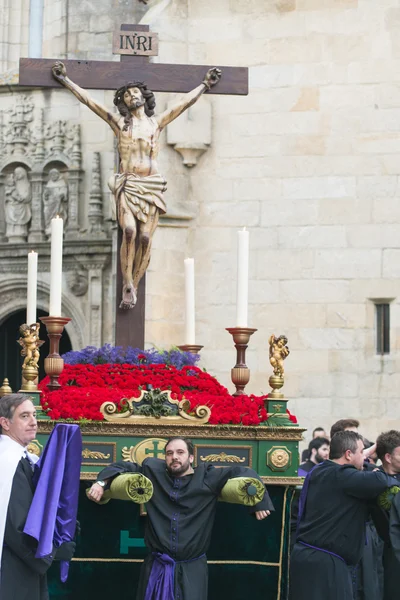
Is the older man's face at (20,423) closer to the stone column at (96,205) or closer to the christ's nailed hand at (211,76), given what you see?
the christ's nailed hand at (211,76)

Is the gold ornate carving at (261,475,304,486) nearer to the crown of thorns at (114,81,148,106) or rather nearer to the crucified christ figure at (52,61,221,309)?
the crucified christ figure at (52,61,221,309)

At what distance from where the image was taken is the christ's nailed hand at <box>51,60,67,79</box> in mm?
8375

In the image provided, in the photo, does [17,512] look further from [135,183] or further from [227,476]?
[135,183]

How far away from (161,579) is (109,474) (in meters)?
0.57

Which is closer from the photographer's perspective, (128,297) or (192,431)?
(192,431)

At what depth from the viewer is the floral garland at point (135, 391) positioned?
7.20 metres

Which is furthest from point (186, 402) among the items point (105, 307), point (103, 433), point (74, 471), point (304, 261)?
point (105, 307)

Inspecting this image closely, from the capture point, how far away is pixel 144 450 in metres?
7.18

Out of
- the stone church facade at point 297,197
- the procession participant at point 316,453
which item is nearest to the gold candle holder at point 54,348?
the procession participant at point 316,453

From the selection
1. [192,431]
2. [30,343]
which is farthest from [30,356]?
[192,431]

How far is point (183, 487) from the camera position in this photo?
6.55 metres

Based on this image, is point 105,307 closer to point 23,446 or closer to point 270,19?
point 270,19

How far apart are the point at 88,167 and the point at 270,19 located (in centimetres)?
346

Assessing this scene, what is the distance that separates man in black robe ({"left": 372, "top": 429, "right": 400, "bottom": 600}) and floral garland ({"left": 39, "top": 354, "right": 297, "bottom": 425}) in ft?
1.96
